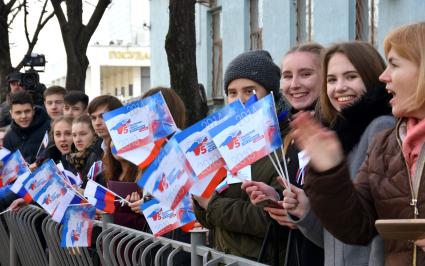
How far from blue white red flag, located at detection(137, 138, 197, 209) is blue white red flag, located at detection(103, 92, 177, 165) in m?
0.60

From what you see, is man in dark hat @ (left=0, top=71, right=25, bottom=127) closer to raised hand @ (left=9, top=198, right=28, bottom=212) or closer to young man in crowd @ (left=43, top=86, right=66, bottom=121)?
young man in crowd @ (left=43, top=86, right=66, bottom=121)

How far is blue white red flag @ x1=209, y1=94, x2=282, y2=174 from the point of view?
3566mm

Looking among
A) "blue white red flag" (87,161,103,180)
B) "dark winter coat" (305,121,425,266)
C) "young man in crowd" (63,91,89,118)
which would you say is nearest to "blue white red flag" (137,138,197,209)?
"dark winter coat" (305,121,425,266)

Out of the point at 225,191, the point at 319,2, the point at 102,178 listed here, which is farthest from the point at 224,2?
the point at 225,191

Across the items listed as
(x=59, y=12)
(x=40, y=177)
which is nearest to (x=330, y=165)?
(x=40, y=177)

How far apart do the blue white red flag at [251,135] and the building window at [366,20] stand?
12431mm

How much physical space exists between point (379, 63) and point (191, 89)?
593cm

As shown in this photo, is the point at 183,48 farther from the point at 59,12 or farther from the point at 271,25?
the point at 271,25

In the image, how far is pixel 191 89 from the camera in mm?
9602

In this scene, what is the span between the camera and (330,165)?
2.85 metres

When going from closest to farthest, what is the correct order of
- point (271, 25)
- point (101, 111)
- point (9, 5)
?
point (101, 111) → point (9, 5) → point (271, 25)

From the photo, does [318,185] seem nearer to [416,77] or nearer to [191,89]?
[416,77]

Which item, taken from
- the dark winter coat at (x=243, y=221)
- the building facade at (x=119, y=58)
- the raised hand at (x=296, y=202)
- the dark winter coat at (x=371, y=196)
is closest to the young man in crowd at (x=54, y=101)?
the dark winter coat at (x=243, y=221)

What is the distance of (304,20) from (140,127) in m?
14.1
